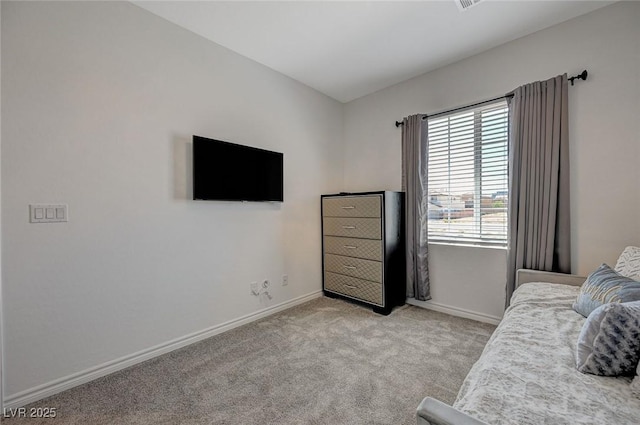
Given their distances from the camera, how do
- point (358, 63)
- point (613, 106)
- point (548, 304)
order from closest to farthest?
point (548, 304) → point (613, 106) → point (358, 63)

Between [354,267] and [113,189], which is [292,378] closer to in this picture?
[354,267]

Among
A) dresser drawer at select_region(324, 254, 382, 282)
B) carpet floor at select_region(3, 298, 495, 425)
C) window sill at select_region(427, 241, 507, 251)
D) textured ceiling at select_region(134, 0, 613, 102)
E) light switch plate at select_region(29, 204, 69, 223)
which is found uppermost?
textured ceiling at select_region(134, 0, 613, 102)

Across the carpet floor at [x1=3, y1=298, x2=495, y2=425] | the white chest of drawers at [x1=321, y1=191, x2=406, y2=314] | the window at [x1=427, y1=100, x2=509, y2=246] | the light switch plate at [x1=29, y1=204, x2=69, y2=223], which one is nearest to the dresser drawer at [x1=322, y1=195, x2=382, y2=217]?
the white chest of drawers at [x1=321, y1=191, x2=406, y2=314]

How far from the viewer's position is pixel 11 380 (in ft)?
5.08

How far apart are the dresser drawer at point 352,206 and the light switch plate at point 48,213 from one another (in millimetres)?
2361

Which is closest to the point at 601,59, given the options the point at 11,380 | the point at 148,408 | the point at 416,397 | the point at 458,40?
the point at 458,40

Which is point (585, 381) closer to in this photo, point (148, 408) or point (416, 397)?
point (416, 397)

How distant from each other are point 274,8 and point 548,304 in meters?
2.75

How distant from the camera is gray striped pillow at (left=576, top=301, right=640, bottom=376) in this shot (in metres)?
0.95

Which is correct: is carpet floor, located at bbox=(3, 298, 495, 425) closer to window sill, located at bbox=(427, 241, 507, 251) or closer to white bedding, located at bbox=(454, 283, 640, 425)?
white bedding, located at bbox=(454, 283, 640, 425)

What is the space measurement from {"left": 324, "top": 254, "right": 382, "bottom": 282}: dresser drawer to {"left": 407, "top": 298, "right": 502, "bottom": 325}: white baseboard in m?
0.62

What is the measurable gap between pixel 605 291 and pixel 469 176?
1.58 meters

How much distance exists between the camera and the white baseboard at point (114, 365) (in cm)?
158

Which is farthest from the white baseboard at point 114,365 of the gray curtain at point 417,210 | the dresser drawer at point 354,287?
the gray curtain at point 417,210
